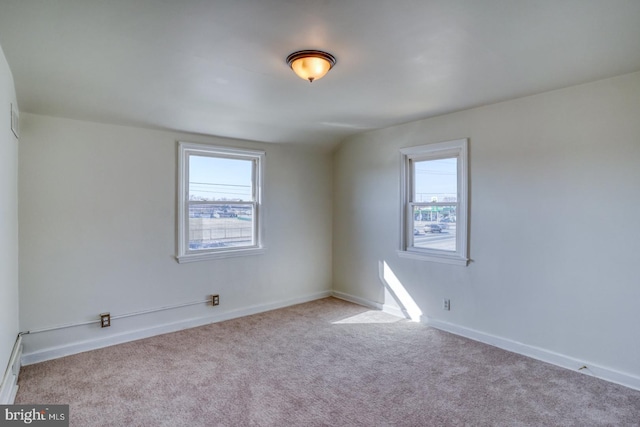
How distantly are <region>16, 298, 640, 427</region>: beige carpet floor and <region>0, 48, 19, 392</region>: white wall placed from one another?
0.51 meters

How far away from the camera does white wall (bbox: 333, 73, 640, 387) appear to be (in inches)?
110

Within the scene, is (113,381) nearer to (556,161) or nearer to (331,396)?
(331,396)

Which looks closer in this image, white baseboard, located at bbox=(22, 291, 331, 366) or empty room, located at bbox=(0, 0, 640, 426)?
empty room, located at bbox=(0, 0, 640, 426)

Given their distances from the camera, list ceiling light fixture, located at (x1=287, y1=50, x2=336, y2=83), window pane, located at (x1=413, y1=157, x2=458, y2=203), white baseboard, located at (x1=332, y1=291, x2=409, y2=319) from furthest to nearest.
→ white baseboard, located at (x1=332, y1=291, x2=409, y2=319) < window pane, located at (x1=413, y1=157, x2=458, y2=203) < ceiling light fixture, located at (x1=287, y1=50, x2=336, y2=83)

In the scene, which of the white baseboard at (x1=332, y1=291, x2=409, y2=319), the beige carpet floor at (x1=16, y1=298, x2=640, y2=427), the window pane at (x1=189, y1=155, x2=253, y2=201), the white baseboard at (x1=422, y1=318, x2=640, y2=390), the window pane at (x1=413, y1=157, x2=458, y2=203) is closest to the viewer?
the beige carpet floor at (x1=16, y1=298, x2=640, y2=427)

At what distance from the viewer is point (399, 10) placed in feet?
5.92

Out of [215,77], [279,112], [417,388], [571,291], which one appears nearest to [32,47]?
[215,77]

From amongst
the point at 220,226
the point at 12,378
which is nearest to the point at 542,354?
the point at 220,226

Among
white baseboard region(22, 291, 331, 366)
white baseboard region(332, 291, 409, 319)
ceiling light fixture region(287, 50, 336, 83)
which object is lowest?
white baseboard region(22, 291, 331, 366)

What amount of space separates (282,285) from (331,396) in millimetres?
2489

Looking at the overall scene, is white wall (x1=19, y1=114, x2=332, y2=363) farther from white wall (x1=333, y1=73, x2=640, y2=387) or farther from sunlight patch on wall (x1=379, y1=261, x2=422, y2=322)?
white wall (x1=333, y1=73, x2=640, y2=387)

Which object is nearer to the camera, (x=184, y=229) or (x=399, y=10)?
(x=399, y=10)

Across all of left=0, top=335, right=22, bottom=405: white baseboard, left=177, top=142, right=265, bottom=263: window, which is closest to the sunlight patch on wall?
left=177, top=142, right=265, bottom=263: window

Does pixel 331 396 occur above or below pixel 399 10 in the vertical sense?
below
